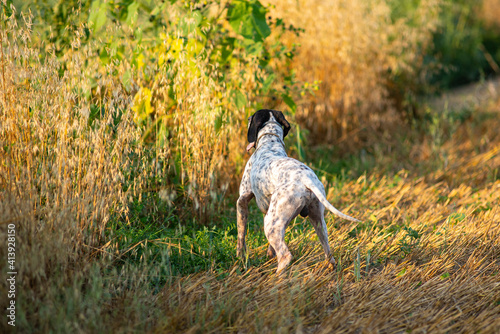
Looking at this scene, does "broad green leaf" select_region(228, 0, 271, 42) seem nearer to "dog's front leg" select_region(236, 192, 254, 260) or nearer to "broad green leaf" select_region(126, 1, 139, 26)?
"broad green leaf" select_region(126, 1, 139, 26)

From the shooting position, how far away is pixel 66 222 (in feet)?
7.61

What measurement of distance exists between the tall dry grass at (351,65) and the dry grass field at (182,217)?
428 mm

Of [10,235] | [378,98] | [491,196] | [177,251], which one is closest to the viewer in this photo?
[10,235]

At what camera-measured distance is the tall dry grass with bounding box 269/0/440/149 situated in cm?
507

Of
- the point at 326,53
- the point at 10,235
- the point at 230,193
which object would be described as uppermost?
the point at 326,53

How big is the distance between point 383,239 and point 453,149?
2.62 meters

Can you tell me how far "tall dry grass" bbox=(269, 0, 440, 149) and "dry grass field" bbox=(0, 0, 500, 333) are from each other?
428 mm

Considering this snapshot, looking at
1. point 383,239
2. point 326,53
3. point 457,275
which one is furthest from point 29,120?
point 326,53

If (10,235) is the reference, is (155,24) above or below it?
above

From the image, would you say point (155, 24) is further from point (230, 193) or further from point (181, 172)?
point (230, 193)

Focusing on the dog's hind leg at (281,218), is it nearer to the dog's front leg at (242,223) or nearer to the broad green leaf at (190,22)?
the dog's front leg at (242,223)

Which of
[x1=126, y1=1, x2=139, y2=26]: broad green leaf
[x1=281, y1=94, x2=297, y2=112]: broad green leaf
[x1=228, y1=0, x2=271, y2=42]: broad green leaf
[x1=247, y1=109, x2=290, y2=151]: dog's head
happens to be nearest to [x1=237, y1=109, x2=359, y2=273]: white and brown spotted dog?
[x1=247, y1=109, x2=290, y2=151]: dog's head

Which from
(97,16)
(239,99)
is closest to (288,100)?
(239,99)

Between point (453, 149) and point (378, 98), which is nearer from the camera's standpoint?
point (453, 149)
